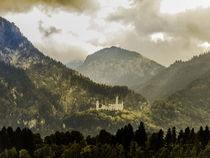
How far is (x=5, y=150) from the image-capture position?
186 m

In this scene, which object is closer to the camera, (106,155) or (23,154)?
(23,154)

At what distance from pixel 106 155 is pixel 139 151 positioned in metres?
15.5

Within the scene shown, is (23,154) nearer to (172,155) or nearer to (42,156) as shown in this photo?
(42,156)

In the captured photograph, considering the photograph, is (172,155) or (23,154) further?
(172,155)

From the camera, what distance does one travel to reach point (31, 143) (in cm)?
19725

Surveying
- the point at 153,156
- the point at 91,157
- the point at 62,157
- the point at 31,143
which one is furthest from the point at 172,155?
the point at 31,143

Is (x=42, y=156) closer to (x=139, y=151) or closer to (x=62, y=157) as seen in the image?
(x=62, y=157)

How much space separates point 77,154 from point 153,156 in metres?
36.2

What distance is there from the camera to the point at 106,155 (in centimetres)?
19712

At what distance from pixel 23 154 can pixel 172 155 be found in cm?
6898

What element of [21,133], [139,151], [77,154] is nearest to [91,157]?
[77,154]

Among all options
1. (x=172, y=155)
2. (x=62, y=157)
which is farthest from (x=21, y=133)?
(x=172, y=155)

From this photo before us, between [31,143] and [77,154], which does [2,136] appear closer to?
[31,143]

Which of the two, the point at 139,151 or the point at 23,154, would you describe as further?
the point at 139,151
